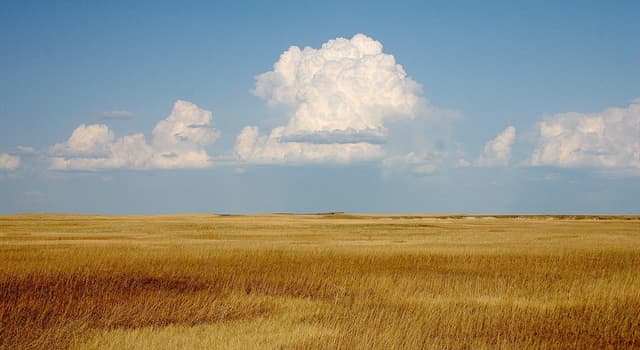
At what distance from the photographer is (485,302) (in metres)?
20.5

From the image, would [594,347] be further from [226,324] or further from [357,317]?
[226,324]

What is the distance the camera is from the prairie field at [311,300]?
16.2 m

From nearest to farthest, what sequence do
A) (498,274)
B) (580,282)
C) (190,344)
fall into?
1. (190,344)
2. (580,282)
3. (498,274)

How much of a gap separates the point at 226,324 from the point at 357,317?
3.71 m

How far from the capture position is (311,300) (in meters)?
21.2

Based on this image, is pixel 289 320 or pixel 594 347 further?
pixel 289 320

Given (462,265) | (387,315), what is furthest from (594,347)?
(462,265)

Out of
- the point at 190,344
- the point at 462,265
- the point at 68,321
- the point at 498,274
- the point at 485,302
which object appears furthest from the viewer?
the point at 462,265

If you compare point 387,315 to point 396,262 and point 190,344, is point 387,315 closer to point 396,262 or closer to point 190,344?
point 190,344

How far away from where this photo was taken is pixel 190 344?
1523 centimetres

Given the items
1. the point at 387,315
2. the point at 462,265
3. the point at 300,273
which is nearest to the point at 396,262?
the point at 462,265

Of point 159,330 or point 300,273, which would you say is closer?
point 159,330

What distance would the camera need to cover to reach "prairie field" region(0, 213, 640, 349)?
1619 centimetres

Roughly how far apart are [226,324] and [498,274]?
13316 mm
